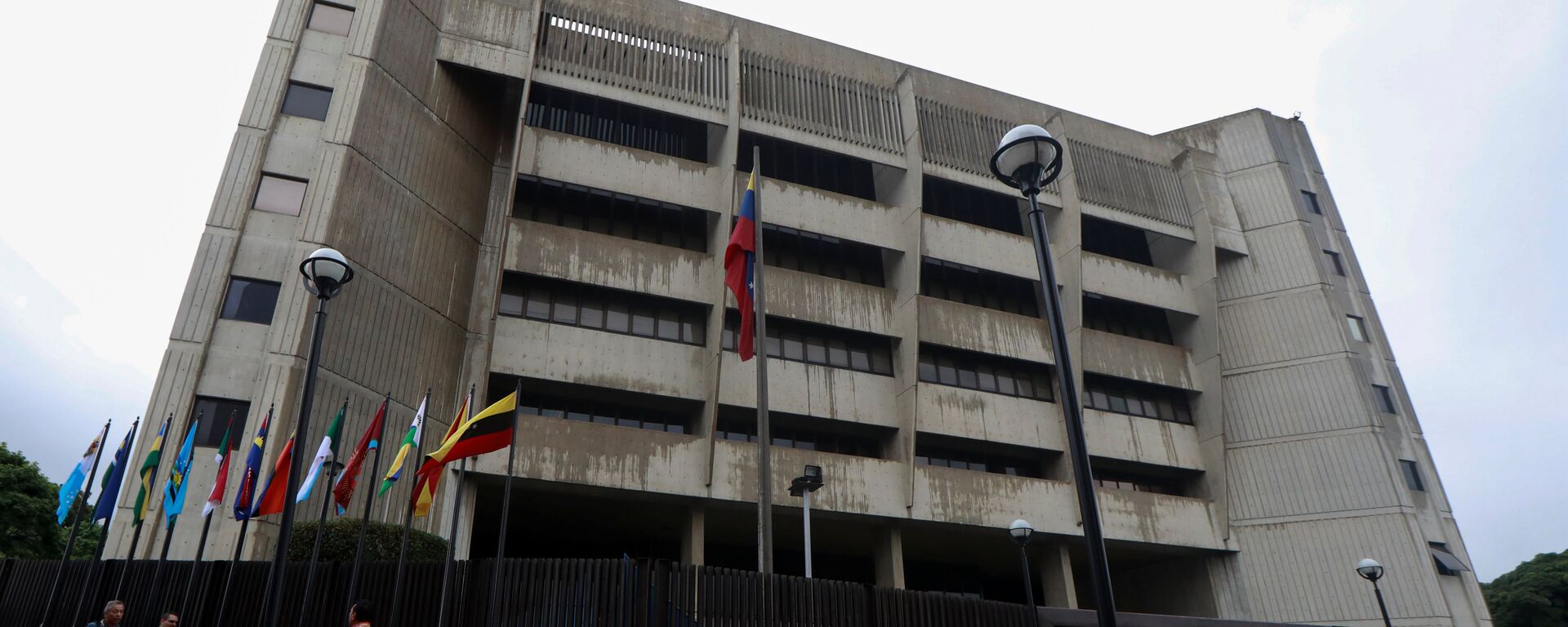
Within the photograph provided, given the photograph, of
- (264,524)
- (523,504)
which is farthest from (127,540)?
(523,504)

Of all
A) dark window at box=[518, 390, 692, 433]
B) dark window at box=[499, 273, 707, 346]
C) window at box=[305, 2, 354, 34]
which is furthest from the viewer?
dark window at box=[499, 273, 707, 346]

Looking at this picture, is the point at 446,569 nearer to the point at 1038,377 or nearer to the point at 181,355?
the point at 181,355

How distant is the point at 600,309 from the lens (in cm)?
3023

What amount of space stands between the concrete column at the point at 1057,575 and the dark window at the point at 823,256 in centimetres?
1117

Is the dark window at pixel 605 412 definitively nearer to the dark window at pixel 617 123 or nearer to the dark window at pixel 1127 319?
the dark window at pixel 617 123

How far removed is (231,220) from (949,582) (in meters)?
28.0

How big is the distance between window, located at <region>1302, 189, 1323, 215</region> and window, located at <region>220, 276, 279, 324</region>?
39291 mm

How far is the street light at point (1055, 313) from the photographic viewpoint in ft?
25.5

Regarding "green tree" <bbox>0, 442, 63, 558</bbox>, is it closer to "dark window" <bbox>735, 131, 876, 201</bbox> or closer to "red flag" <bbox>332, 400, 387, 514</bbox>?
"red flag" <bbox>332, 400, 387, 514</bbox>

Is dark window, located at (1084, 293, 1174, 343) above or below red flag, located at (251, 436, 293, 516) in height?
above

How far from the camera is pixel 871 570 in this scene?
119 feet

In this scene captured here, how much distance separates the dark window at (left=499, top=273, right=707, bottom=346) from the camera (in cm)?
2956

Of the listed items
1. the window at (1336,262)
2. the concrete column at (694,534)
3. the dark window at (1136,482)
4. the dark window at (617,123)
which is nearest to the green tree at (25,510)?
the dark window at (617,123)

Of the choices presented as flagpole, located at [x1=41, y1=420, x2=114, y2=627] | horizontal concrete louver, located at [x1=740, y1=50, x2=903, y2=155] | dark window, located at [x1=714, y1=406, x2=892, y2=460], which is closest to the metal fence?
flagpole, located at [x1=41, y1=420, x2=114, y2=627]
